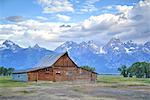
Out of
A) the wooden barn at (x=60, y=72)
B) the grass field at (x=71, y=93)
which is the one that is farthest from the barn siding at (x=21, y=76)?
the grass field at (x=71, y=93)

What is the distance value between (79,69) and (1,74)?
61.1m

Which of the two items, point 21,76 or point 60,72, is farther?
point 21,76

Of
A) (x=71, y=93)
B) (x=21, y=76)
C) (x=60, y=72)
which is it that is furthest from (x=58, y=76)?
(x=71, y=93)

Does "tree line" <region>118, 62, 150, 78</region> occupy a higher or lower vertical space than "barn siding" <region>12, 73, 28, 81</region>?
higher

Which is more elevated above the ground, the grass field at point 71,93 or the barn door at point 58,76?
the barn door at point 58,76

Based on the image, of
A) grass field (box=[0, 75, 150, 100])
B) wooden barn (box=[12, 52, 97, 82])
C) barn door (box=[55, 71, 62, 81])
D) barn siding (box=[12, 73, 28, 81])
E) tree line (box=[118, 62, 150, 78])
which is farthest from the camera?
tree line (box=[118, 62, 150, 78])

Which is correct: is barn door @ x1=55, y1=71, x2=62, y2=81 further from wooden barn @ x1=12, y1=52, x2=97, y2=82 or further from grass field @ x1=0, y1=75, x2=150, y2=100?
grass field @ x1=0, y1=75, x2=150, y2=100

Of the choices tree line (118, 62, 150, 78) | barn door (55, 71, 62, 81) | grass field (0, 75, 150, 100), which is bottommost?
grass field (0, 75, 150, 100)

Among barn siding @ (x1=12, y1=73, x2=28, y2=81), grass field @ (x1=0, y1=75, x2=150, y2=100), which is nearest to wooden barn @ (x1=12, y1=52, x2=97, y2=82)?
barn siding @ (x1=12, y1=73, x2=28, y2=81)

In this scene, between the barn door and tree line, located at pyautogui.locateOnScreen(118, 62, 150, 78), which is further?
tree line, located at pyautogui.locateOnScreen(118, 62, 150, 78)

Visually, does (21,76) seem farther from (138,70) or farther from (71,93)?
→ (138,70)

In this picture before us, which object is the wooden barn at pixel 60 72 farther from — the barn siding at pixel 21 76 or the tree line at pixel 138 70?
the tree line at pixel 138 70

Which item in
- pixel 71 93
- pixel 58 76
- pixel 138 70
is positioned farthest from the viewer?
pixel 138 70

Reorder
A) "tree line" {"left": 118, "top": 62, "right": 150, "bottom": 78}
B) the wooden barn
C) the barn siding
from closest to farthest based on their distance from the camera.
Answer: the wooden barn → the barn siding → "tree line" {"left": 118, "top": 62, "right": 150, "bottom": 78}
